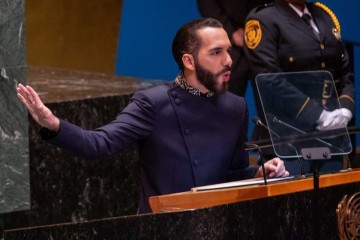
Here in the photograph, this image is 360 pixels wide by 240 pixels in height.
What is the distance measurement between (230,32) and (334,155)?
190cm

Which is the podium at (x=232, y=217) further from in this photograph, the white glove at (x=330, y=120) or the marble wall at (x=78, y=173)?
the marble wall at (x=78, y=173)

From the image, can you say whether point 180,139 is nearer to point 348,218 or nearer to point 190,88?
point 190,88

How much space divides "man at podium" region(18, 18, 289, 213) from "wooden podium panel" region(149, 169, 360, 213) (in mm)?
361

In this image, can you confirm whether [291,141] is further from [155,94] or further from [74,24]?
[74,24]

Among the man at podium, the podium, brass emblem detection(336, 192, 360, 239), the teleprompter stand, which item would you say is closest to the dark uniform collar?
the man at podium

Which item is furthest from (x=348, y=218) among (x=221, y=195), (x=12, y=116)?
(x=12, y=116)

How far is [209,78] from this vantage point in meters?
4.04

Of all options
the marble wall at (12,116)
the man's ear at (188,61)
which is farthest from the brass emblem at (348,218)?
the marble wall at (12,116)

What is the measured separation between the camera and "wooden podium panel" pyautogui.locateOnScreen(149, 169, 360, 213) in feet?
11.5

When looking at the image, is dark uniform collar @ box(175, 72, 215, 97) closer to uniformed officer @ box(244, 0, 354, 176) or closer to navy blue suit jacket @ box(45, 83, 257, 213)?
navy blue suit jacket @ box(45, 83, 257, 213)

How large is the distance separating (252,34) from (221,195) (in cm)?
152

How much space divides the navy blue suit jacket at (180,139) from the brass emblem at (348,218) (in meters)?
0.48

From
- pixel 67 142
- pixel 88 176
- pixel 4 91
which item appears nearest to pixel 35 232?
pixel 67 142

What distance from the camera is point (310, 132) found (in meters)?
3.84
